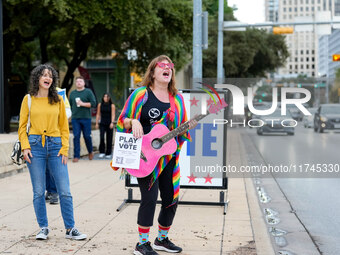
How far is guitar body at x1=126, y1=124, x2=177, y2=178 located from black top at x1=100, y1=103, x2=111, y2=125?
30.4 feet

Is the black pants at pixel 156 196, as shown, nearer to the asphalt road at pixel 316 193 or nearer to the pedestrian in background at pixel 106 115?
the asphalt road at pixel 316 193

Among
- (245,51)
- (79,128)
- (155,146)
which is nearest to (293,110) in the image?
(155,146)

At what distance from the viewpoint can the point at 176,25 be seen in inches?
914

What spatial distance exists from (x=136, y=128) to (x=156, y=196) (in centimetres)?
64

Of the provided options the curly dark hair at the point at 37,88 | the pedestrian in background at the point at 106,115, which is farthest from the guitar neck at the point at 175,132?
the pedestrian in background at the point at 106,115

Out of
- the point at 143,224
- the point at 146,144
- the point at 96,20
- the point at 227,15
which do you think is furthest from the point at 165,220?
the point at 227,15

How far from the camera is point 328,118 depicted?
99.2ft

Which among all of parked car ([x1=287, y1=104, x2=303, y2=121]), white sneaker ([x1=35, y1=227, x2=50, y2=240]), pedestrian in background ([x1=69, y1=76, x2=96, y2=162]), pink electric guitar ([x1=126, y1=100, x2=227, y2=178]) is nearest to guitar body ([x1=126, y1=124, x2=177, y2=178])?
pink electric guitar ([x1=126, y1=100, x2=227, y2=178])

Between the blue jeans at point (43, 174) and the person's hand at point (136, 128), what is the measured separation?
1.19 m

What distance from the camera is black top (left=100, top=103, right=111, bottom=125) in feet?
46.5

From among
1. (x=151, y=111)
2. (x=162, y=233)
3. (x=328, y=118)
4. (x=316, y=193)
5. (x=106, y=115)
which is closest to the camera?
(x=151, y=111)

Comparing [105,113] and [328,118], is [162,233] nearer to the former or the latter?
[105,113]

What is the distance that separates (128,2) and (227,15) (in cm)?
2917

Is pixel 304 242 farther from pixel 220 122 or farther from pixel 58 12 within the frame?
pixel 58 12
